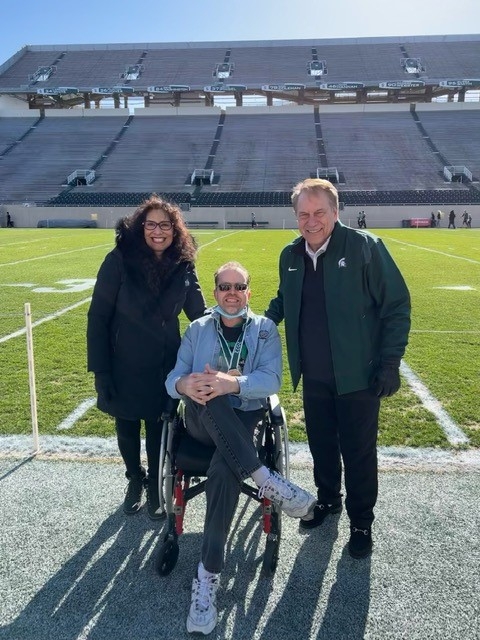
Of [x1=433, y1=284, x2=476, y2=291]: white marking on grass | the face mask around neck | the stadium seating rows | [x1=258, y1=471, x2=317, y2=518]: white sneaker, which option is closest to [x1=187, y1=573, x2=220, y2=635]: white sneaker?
[x1=258, y1=471, x2=317, y2=518]: white sneaker

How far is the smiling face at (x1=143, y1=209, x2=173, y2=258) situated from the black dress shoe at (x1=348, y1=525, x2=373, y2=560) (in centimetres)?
193

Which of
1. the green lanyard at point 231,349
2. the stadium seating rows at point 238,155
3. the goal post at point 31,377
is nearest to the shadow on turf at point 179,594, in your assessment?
the green lanyard at point 231,349

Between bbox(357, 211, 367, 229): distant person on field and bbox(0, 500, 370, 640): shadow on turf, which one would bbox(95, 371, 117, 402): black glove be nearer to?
bbox(0, 500, 370, 640): shadow on turf

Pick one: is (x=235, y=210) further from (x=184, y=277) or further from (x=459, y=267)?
(x=184, y=277)

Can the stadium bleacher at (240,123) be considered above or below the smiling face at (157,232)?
above

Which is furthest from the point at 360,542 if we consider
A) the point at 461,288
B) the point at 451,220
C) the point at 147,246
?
the point at 451,220

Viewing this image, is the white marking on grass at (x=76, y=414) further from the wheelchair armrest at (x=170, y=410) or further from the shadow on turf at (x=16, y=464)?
the wheelchair armrest at (x=170, y=410)

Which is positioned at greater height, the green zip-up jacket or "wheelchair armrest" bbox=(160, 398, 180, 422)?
the green zip-up jacket

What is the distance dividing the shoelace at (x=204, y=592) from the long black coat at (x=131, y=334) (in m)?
1.01

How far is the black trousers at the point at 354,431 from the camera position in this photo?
2734 mm

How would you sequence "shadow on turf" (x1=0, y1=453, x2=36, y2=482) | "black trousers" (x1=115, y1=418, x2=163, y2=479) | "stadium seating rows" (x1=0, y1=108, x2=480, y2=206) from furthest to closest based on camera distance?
"stadium seating rows" (x1=0, y1=108, x2=480, y2=206), "shadow on turf" (x1=0, y1=453, x2=36, y2=482), "black trousers" (x1=115, y1=418, x2=163, y2=479)

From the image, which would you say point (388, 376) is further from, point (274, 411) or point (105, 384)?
point (105, 384)

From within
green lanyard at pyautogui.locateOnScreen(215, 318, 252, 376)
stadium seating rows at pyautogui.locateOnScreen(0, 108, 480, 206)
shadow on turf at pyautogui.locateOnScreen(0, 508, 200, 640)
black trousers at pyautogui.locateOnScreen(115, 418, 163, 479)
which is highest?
stadium seating rows at pyautogui.locateOnScreen(0, 108, 480, 206)

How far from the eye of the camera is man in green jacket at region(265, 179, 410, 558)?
2.58m
